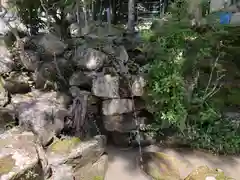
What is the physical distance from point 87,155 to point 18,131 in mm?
1283

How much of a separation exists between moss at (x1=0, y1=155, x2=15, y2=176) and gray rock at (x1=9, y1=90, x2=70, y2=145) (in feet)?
2.65

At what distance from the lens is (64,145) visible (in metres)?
4.48

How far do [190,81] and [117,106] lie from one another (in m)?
1.49

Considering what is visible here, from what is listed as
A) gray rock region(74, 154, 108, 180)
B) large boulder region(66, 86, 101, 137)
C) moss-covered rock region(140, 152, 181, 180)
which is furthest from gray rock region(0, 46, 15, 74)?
moss-covered rock region(140, 152, 181, 180)

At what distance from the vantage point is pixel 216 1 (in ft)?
26.0

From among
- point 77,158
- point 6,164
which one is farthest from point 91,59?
point 6,164

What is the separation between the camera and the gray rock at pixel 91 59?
5.27m

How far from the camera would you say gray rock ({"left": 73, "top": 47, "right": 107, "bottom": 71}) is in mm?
5273

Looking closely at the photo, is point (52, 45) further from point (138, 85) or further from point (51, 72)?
point (138, 85)

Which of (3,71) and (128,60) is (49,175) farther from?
(3,71)

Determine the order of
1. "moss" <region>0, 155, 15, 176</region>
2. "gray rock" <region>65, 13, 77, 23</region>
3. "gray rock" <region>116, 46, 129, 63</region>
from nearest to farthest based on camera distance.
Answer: "moss" <region>0, 155, 15, 176</region> → "gray rock" <region>116, 46, 129, 63</region> → "gray rock" <region>65, 13, 77, 23</region>

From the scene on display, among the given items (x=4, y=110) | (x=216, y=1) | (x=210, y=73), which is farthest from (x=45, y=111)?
(x=216, y=1)

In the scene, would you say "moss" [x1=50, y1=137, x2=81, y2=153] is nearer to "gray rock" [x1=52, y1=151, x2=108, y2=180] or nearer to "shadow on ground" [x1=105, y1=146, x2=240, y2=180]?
"gray rock" [x1=52, y1=151, x2=108, y2=180]


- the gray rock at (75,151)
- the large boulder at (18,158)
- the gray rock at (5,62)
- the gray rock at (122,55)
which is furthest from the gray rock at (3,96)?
the gray rock at (122,55)
